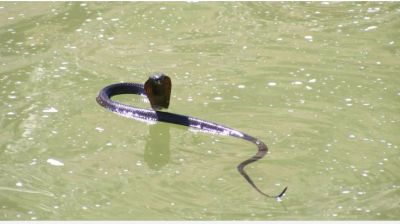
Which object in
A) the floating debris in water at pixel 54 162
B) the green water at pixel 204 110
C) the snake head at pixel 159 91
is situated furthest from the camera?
the snake head at pixel 159 91

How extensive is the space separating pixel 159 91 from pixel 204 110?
38cm

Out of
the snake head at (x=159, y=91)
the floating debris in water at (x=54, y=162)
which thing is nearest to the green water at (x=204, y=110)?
the floating debris in water at (x=54, y=162)

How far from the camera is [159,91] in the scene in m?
6.43

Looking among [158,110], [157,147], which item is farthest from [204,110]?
[157,147]

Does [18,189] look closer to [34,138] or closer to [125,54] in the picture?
[34,138]

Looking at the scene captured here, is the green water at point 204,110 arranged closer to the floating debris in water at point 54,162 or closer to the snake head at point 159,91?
the floating debris in water at point 54,162

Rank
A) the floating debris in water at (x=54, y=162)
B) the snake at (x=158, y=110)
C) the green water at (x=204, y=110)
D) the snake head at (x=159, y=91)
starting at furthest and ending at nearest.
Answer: the snake head at (x=159, y=91), the snake at (x=158, y=110), the floating debris in water at (x=54, y=162), the green water at (x=204, y=110)

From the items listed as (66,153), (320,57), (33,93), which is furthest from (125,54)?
(66,153)

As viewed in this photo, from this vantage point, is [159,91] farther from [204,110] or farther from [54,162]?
[54,162]

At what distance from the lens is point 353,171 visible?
17.8 ft

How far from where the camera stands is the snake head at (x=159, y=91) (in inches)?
252

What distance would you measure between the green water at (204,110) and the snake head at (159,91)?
0.15 meters

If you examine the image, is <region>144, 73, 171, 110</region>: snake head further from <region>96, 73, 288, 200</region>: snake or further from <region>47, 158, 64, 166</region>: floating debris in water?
<region>47, 158, 64, 166</region>: floating debris in water

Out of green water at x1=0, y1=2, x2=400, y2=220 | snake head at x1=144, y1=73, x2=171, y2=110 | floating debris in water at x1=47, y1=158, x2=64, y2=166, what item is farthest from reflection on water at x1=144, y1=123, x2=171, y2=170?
floating debris in water at x1=47, y1=158, x2=64, y2=166
